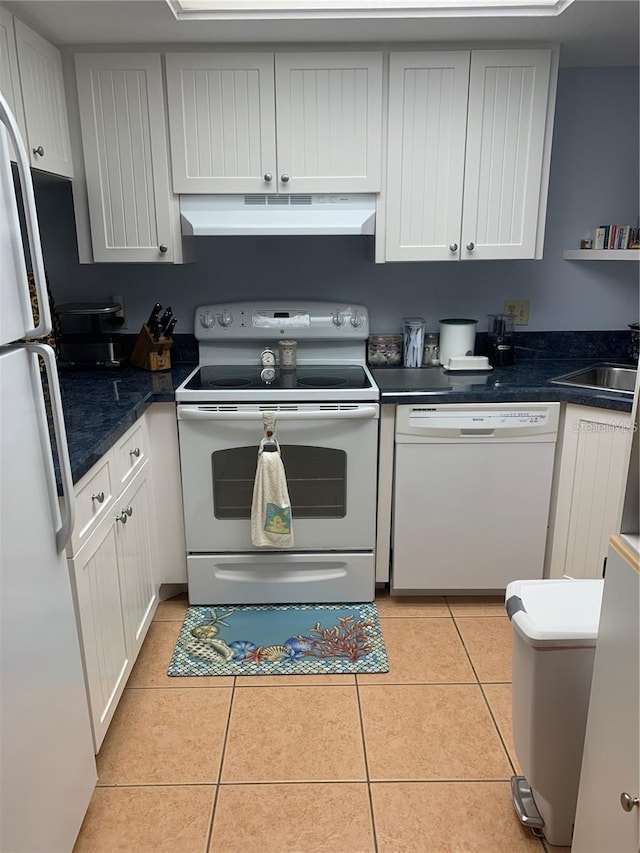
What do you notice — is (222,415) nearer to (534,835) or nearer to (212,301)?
(212,301)

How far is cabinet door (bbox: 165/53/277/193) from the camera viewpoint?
2.31 meters

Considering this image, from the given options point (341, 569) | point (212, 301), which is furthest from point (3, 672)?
point (212, 301)

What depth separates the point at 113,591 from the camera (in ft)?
6.15

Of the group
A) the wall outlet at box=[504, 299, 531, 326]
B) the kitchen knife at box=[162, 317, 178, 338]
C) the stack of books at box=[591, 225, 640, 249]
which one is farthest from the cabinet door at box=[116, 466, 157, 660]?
the stack of books at box=[591, 225, 640, 249]

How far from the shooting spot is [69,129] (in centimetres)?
237

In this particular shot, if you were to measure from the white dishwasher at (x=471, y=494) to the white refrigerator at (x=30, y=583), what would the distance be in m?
1.38

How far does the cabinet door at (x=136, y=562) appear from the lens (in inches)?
78.9

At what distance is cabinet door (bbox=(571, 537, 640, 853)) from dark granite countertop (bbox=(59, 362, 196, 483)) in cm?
122

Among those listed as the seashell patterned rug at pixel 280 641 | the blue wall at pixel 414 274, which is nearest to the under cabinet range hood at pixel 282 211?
the blue wall at pixel 414 274

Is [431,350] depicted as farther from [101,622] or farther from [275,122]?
[101,622]

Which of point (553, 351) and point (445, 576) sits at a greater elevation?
point (553, 351)

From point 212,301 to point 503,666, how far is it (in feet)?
6.38

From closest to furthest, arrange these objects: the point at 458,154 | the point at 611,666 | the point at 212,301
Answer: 1. the point at 611,666
2. the point at 458,154
3. the point at 212,301

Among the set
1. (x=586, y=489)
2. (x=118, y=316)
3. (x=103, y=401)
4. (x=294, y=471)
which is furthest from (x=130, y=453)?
(x=586, y=489)
